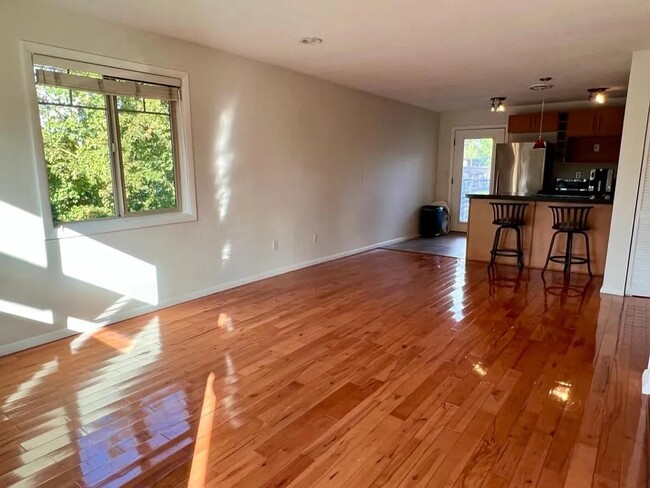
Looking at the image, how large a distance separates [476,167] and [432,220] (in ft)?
4.68

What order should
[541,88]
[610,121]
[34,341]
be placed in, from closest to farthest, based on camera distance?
[34,341] < [541,88] < [610,121]

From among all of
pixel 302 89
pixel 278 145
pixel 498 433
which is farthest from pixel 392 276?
pixel 498 433

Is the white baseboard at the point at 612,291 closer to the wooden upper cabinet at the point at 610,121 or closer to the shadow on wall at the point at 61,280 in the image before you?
the wooden upper cabinet at the point at 610,121

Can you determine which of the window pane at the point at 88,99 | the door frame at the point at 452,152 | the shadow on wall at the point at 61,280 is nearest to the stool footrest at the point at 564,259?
the door frame at the point at 452,152

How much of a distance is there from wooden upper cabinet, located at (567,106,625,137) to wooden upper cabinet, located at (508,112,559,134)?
0.83ft

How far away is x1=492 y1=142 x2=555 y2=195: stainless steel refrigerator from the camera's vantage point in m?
6.87

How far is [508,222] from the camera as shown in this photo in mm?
5289

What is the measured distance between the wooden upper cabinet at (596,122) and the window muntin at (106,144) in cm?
610

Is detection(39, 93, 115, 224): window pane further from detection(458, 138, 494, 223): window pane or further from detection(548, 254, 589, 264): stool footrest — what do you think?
detection(458, 138, 494, 223): window pane

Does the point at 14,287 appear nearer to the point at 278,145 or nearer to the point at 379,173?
the point at 278,145

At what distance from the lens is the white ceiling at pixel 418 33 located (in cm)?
293

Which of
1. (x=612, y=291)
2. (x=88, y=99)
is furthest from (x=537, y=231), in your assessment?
(x=88, y=99)

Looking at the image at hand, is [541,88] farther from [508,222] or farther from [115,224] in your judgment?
[115,224]

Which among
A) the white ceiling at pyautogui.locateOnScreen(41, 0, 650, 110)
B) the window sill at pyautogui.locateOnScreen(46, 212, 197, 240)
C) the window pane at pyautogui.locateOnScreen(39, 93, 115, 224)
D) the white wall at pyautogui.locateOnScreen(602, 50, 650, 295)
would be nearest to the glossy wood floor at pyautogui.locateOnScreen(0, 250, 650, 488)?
the white wall at pyautogui.locateOnScreen(602, 50, 650, 295)
